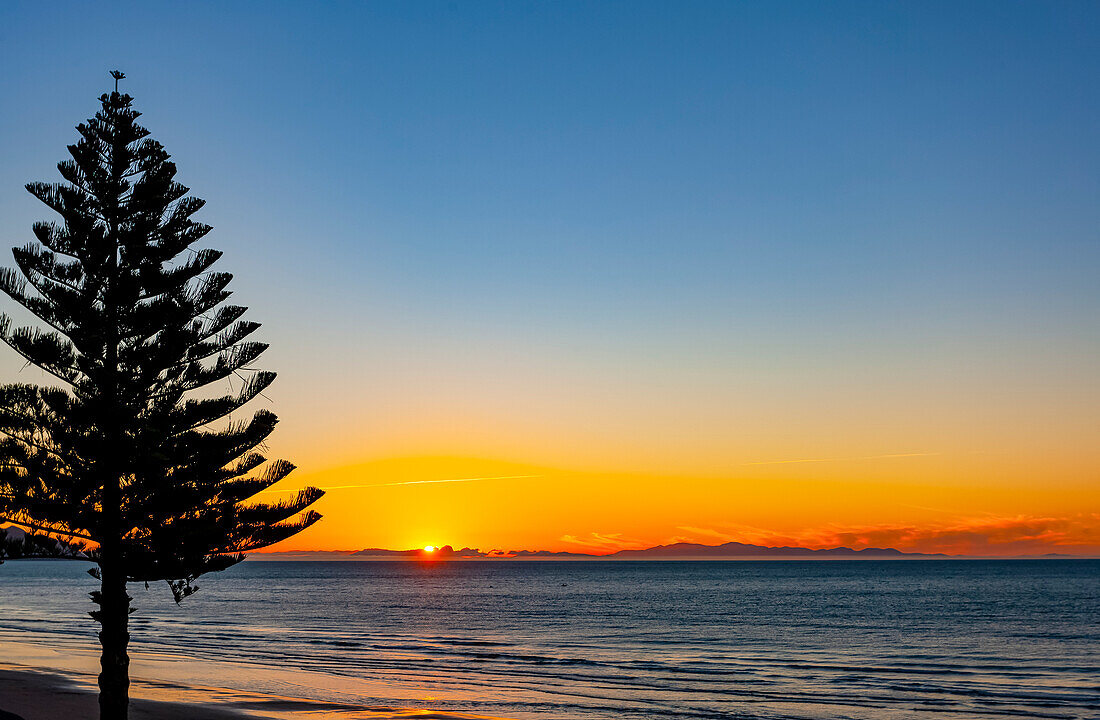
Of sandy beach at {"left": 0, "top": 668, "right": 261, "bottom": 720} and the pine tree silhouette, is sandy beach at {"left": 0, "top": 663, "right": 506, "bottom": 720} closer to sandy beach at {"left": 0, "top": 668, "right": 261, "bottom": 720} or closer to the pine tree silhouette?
sandy beach at {"left": 0, "top": 668, "right": 261, "bottom": 720}

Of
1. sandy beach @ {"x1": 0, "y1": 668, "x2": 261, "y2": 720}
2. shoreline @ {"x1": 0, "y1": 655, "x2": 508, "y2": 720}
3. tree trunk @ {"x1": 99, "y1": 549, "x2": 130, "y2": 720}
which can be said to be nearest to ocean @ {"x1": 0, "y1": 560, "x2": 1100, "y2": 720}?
shoreline @ {"x1": 0, "y1": 655, "x2": 508, "y2": 720}

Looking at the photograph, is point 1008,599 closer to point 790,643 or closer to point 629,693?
point 790,643

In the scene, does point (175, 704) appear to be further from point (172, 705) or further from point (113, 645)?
point (113, 645)

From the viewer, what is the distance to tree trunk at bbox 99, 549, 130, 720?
425 inches

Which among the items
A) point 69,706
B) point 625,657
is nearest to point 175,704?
point 69,706

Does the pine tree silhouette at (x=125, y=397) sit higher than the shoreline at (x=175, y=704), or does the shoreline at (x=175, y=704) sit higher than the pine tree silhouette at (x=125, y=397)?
the pine tree silhouette at (x=125, y=397)

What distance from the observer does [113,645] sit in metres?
10.9

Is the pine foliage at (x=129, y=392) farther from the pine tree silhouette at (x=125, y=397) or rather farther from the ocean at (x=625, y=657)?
the ocean at (x=625, y=657)

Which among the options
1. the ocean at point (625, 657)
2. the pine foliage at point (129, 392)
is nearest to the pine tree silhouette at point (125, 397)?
the pine foliage at point (129, 392)

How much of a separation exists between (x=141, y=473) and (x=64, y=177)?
4040mm

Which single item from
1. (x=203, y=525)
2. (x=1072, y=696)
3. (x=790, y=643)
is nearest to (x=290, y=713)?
(x=203, y=525)

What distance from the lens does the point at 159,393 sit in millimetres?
12141

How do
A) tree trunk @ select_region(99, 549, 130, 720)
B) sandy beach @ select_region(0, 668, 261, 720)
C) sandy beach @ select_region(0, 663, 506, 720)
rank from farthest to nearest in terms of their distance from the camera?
sandy beach @ select_region(0, 663, 506, 720), sandy beach @ select_region(0, 668, 261, 720), tree trunk @ select_region(99, 549, 130, 720)

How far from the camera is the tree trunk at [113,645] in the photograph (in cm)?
1080
